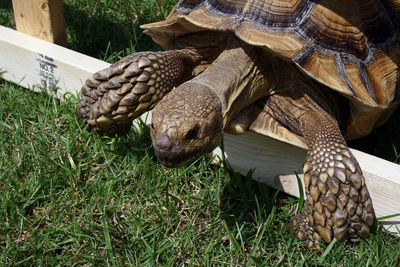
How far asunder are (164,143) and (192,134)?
136 millimetres

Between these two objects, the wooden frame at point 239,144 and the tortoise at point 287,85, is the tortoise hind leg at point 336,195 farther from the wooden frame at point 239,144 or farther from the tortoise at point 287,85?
the wooden frame at point 239,144

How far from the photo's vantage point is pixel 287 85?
2.65 meters

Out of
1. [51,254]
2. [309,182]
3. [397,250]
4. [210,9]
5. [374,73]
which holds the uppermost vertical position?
[210,9]

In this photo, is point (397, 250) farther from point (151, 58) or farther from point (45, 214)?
point (45, 214)

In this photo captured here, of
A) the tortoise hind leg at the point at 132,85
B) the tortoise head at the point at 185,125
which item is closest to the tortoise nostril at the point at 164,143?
the tortoise head at the point at 185,125

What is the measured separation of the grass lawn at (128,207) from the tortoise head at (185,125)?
1.51 feet

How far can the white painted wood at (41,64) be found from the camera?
10.6 feet

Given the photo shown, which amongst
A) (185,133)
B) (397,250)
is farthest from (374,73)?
(185,133)

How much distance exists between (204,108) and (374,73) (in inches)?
40.0

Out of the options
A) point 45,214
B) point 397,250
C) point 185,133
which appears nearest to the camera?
point 185,133

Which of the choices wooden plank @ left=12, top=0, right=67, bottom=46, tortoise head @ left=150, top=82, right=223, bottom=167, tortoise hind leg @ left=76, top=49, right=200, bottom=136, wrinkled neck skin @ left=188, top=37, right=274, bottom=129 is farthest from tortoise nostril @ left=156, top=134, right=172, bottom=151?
wooden plank @ left=12, top=0, right=67, bottom=46

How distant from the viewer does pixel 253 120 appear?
2.59 meters

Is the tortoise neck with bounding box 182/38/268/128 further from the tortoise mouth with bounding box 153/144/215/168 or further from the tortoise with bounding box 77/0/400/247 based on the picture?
the tortoise mouth with bounding box 153/144/215/168

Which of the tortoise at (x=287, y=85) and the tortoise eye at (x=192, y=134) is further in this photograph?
the tortoise at (x=287, y=85)
